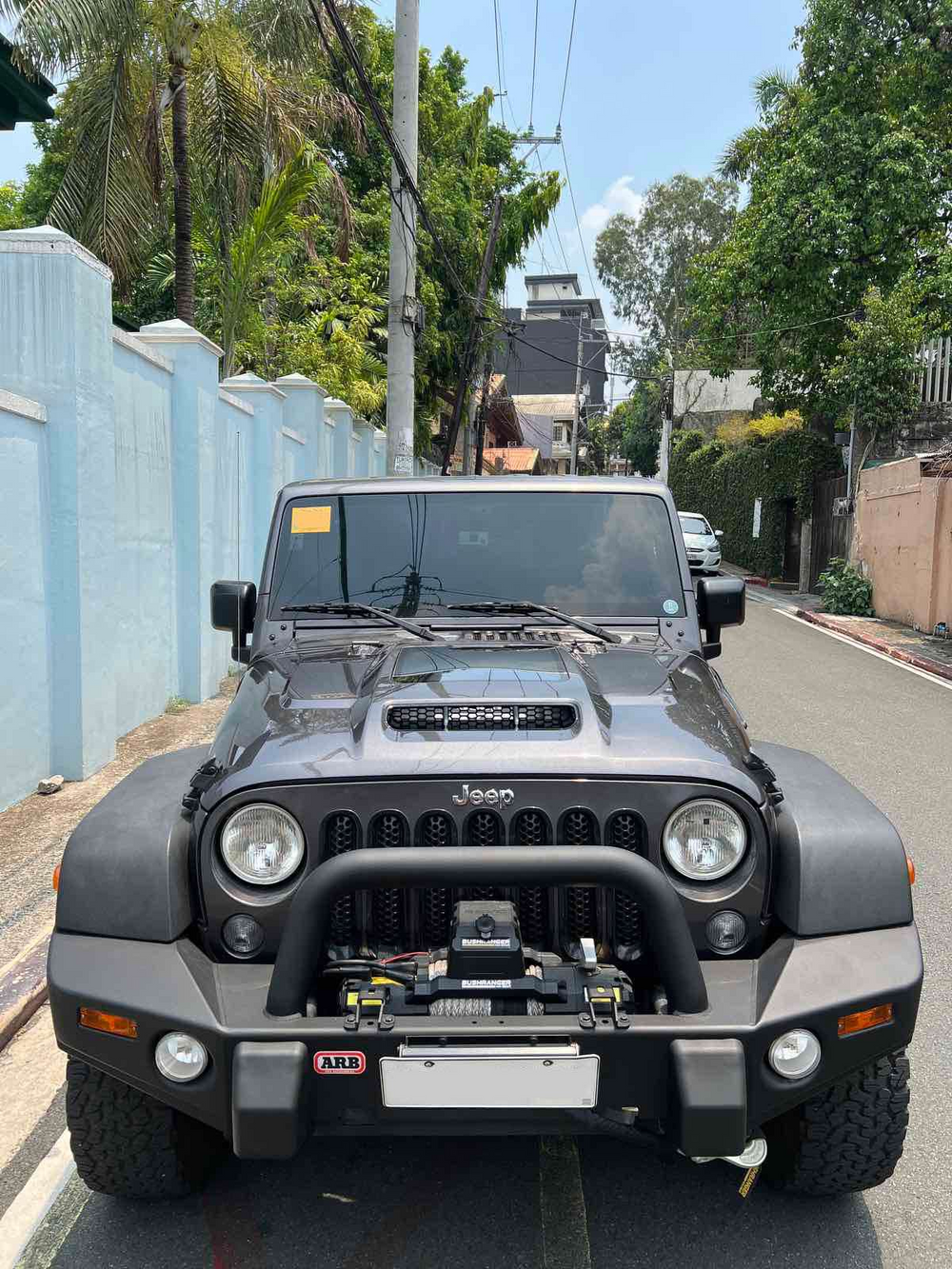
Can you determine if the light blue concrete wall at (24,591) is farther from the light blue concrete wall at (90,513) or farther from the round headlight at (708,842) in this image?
the round headlight at (708,842)

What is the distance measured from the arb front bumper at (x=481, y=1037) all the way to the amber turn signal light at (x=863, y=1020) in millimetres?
12

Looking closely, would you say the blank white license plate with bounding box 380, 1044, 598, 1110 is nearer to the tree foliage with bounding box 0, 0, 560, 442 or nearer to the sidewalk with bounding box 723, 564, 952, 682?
the tree foliage with bounding box 0, 0, 560, 442

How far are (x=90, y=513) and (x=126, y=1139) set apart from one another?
15.5 feet

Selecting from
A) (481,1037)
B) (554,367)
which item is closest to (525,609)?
(481,1037)

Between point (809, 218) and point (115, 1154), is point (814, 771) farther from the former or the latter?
point (809, 218)

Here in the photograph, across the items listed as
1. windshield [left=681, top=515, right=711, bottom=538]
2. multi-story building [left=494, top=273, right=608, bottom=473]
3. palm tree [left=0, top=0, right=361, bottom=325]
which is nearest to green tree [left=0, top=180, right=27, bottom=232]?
palm tree [left=0, top=0, right=361, bottom=325]

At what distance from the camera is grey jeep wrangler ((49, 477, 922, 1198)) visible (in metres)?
2.23

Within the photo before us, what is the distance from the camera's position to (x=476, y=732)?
103 inches

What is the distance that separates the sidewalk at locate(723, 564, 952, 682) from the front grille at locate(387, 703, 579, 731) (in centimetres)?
1156

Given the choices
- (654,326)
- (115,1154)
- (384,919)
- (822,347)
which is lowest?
(115,1154)

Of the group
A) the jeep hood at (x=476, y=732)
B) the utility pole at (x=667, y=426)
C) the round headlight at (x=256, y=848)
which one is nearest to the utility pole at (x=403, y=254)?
the jeep hood at (x=476, y=732)

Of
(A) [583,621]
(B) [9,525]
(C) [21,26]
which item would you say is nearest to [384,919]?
(A) [583,621]

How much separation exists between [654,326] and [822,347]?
3110 centimetres

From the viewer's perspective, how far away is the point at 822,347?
23609 millimetres
